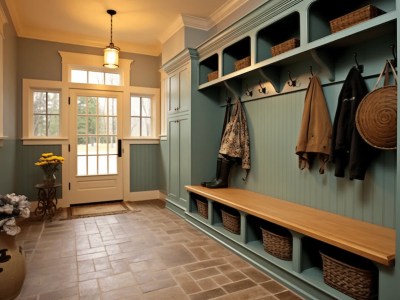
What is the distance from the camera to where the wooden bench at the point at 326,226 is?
1587mm

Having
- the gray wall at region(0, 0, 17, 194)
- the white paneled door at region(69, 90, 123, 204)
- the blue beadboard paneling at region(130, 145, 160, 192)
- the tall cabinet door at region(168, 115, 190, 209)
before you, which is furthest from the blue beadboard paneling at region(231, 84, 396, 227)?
the gray wall at region(0, 0, 17, 194)

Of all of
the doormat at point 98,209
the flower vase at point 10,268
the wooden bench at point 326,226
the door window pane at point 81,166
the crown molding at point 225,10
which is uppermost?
the crown molding at point 225,10

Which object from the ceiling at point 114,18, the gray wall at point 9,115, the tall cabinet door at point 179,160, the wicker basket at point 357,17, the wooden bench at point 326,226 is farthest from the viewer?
the tall cabinet door at point 179,160

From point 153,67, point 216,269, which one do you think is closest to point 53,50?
Result: point 153,67

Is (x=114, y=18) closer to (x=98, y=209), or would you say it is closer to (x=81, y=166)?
(x=81, y=166)

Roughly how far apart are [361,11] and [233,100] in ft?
6.27

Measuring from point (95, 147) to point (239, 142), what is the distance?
2.83 meters

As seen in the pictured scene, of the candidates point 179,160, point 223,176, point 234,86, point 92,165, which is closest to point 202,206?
point 223,176

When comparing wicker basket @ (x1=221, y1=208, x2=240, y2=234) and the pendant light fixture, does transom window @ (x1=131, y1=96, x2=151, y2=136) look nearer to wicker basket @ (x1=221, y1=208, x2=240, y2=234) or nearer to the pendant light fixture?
the pendant light fixture

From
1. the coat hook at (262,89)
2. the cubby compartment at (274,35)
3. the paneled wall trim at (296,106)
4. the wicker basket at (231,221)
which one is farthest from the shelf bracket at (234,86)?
the wicker basket at (231,221)

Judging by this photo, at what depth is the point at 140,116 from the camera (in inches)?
210

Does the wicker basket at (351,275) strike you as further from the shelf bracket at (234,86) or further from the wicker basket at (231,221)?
the shelf bracket at (234,86)

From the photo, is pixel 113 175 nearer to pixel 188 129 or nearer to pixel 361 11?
pixel 188 129

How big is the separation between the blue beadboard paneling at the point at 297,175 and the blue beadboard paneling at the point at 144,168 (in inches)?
84.6
